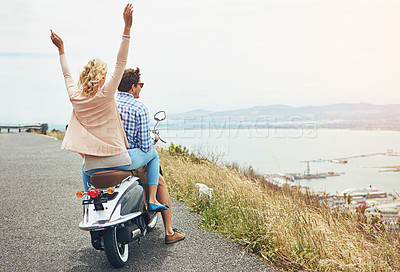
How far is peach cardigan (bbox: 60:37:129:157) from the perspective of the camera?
355cm

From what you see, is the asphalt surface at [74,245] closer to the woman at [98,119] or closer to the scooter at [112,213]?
the scooter at [112,213]

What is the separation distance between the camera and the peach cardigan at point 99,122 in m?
3.55

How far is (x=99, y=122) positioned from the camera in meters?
3.63

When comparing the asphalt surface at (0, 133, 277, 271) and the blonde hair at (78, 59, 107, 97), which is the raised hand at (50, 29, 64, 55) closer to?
the blonde hair at (78, 59, 107, 97)

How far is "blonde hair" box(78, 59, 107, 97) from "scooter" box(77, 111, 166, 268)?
80cm

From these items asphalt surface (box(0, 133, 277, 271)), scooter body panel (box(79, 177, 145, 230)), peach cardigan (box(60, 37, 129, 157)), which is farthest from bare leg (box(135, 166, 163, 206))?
peach cardigan (box(60, 37, 129, 157))

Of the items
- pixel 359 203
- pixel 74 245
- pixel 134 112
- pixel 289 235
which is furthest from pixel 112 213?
pixel 359 203

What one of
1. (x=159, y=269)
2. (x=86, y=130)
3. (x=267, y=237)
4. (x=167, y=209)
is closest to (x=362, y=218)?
(x=267, y=237)

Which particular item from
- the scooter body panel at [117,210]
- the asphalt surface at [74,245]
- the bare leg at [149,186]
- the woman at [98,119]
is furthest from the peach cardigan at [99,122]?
the asphalt surface at [74,245]

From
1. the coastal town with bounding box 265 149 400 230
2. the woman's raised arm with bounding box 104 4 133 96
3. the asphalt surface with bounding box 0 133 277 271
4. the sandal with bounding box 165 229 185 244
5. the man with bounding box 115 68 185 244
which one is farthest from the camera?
the coastal town with bounding box 265 149 400 230

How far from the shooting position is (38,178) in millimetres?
9109

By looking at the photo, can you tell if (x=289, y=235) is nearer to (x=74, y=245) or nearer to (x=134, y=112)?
(x=134, y=112)

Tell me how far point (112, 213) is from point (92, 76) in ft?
4.29

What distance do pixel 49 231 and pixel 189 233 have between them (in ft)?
6.08
